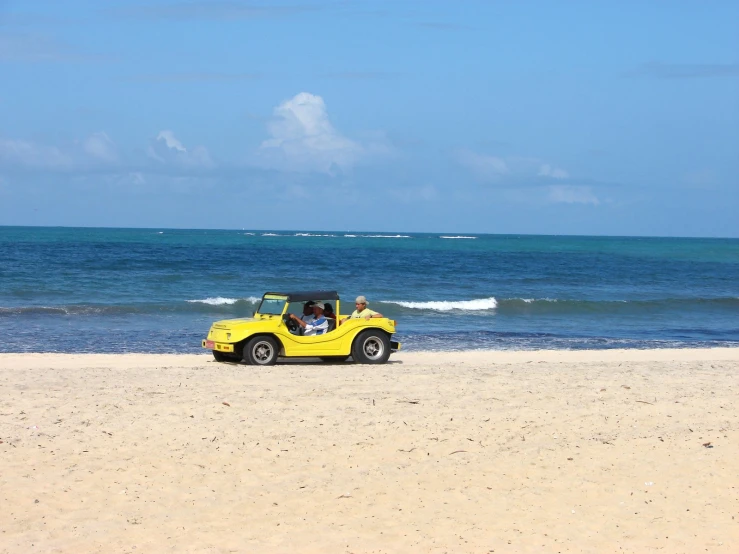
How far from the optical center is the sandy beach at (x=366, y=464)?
6.67 metres

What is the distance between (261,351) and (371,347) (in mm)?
1862

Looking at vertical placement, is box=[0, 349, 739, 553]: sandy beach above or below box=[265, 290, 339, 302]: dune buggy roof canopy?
below

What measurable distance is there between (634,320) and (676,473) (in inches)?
793

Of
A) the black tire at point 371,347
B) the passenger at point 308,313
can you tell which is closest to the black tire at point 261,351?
the passenger at point 308,313

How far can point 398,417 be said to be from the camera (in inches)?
383

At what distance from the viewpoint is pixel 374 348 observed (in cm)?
1508

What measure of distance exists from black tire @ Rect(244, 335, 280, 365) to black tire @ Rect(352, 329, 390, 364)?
1.36 m

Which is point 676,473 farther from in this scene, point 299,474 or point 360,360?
point 360,360

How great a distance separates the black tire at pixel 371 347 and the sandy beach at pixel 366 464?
2649mm

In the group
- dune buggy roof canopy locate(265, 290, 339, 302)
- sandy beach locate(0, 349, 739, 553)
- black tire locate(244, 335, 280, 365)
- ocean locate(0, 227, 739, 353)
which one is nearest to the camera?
sandy beach locate(0, 349, 739, 553)

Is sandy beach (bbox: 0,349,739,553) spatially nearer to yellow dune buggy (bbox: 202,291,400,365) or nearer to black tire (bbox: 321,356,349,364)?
yellow dune buggy (bbox: 202,291,400,365)

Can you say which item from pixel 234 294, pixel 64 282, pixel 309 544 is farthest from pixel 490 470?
pixel 64 282

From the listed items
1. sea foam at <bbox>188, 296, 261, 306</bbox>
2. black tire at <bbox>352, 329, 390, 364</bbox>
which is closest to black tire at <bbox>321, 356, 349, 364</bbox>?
black tire at <bbox>352, 329, 390, 364</bbox>

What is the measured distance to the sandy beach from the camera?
6.67m
